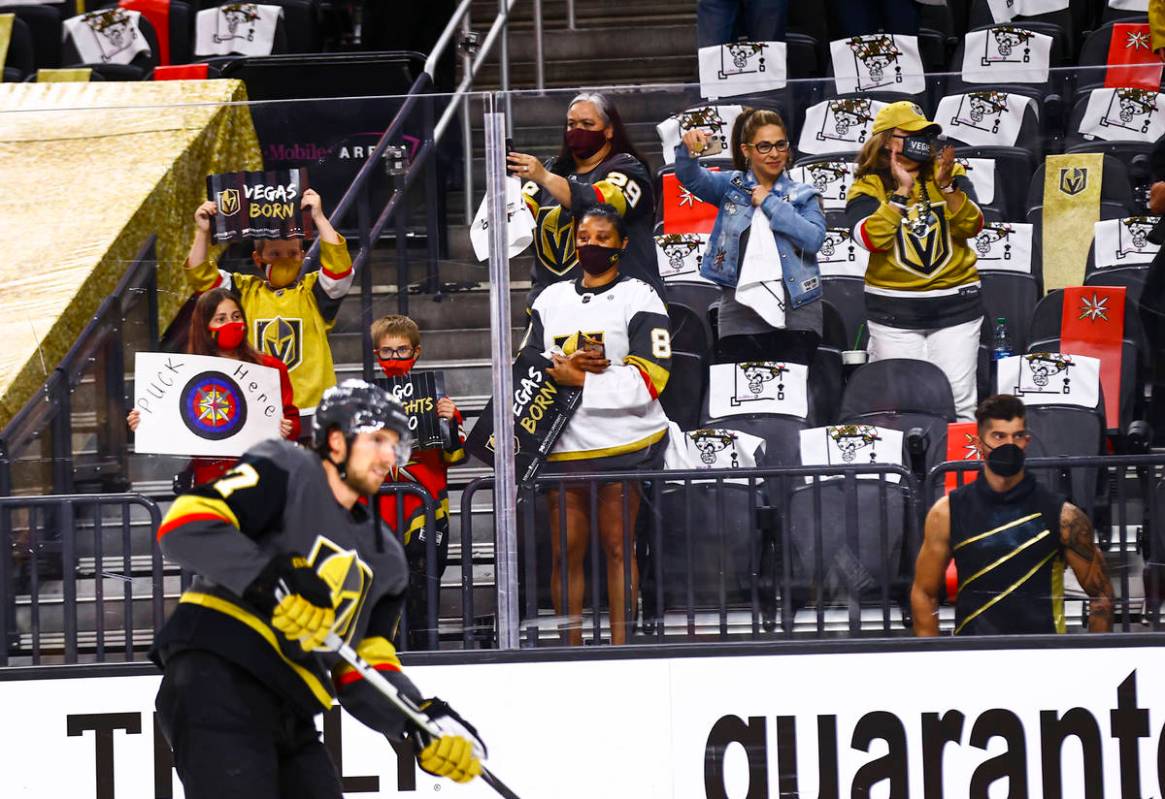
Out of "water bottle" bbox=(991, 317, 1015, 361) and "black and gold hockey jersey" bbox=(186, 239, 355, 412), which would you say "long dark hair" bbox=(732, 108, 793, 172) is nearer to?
"water bottle" bbox=(991, 317, 1015, 361)

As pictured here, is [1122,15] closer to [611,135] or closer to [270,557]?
[611,135]

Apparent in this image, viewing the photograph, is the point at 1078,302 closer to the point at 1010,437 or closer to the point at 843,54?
the point at 1010,437

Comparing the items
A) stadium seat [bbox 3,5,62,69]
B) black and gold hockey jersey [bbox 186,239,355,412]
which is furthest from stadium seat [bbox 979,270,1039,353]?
stadium seat [bbox 3,5,62,69]

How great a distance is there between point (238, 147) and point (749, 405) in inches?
75.9

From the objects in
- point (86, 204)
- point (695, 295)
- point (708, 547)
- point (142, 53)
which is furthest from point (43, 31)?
point (708, 547)

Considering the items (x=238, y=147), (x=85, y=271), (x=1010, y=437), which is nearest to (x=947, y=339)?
(x=1010, y=437)

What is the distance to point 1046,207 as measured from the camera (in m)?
5.99

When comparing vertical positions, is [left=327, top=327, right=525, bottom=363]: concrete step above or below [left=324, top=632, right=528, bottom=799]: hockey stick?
above

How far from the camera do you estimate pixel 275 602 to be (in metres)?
4.21

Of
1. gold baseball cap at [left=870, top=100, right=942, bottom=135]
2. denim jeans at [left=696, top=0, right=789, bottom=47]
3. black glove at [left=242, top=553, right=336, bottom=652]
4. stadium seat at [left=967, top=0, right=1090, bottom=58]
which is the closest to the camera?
black glove at [left=242, top=553, right=336, bottom=652]

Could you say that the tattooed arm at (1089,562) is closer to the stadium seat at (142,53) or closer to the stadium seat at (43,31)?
the stadium seat at (142,53)

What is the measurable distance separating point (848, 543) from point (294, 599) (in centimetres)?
243

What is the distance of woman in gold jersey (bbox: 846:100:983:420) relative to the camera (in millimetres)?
6012

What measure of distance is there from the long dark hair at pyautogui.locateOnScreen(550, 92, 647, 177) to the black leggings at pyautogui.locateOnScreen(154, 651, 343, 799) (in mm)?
2412
